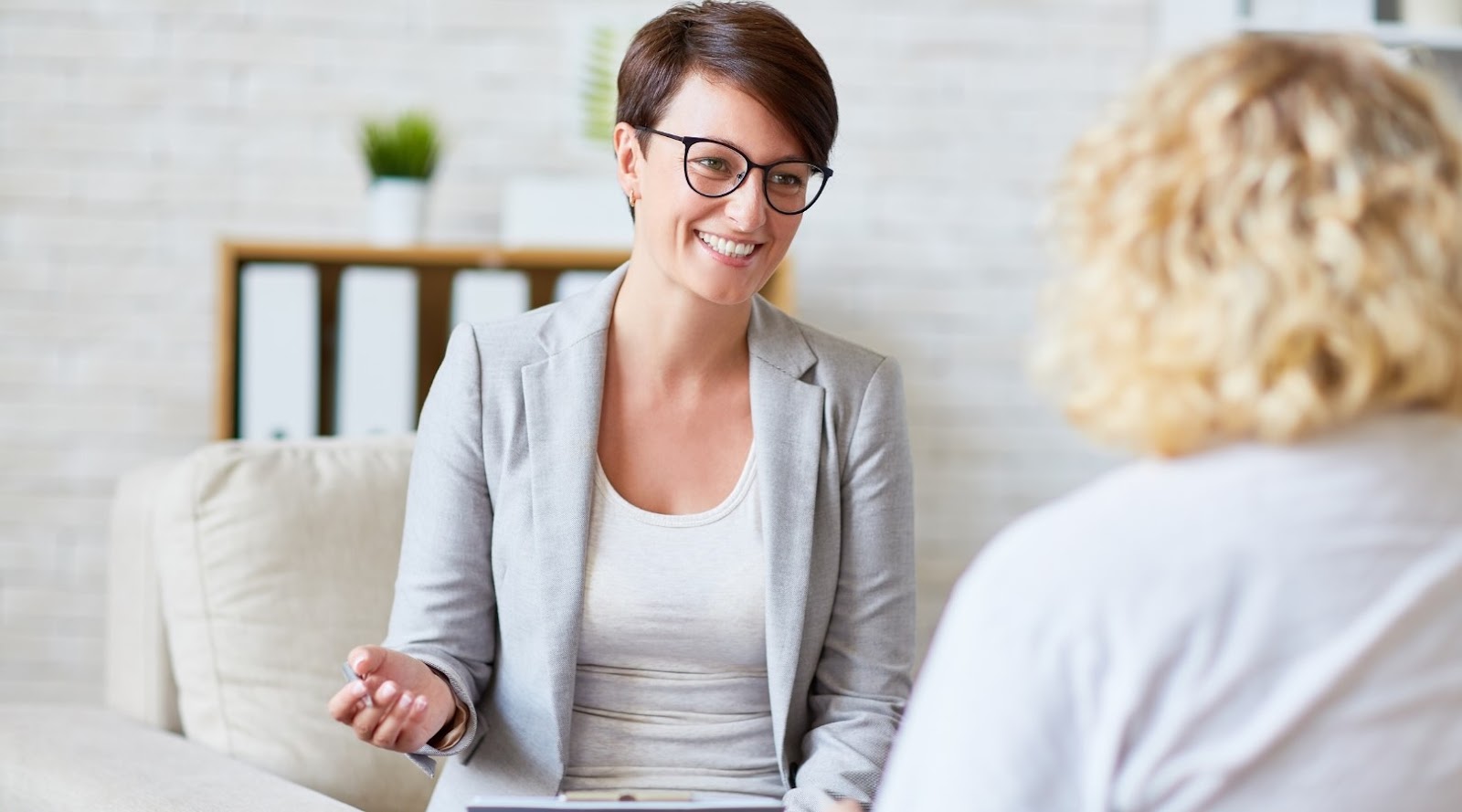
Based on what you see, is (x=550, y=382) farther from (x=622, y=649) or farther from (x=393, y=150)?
(x=393, y=150)

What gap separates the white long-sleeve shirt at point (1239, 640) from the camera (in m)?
0.69

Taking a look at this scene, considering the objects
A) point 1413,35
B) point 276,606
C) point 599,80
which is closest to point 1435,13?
point 1413,35

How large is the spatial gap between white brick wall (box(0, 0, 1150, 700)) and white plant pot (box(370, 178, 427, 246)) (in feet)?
0.89

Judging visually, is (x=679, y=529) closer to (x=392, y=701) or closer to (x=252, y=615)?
(x=392, y=701)

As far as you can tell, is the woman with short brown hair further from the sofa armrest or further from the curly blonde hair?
the curly blonde hair

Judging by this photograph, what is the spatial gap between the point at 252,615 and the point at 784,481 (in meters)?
0.68

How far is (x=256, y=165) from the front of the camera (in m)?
2.95

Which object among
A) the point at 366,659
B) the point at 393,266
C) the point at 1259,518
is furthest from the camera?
the point at 393,266

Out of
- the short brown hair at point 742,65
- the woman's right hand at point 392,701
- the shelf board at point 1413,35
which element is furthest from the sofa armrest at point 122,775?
the shelf board at point 1413,35

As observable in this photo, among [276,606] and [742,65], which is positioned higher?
[742,65]

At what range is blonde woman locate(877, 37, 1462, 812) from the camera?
70 cm

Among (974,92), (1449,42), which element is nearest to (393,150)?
(974,92)

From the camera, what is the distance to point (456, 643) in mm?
1457

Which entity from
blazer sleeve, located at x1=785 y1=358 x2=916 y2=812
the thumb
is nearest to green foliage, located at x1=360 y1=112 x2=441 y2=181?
blazer sleeve, located at x1=785 y1=358 x2=916 y2=812
